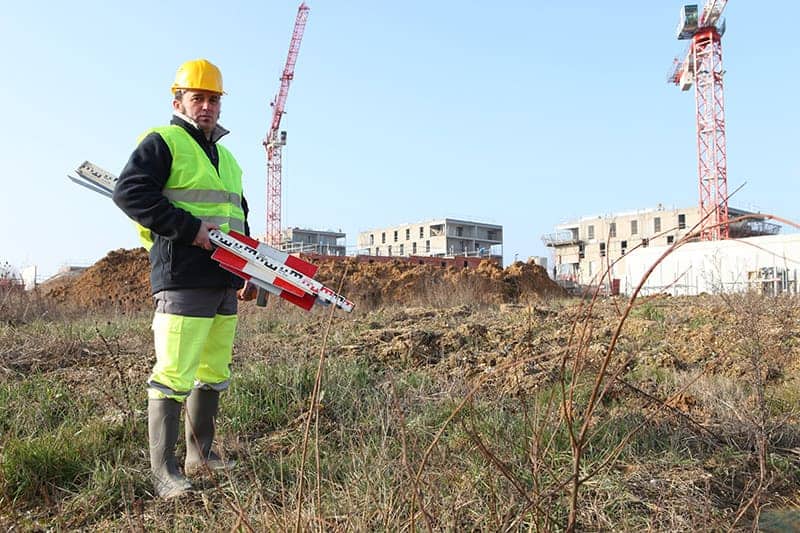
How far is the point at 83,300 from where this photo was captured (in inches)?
762

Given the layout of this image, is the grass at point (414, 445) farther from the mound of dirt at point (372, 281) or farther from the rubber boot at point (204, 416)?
the mound of dirt at point (372, 281)

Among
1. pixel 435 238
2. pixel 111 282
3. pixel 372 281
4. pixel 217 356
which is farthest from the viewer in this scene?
pixel 435 238

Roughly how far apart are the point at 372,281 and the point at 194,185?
725 inches

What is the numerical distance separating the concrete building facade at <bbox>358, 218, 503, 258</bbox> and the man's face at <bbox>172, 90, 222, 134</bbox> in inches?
2993

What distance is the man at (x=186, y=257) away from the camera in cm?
281

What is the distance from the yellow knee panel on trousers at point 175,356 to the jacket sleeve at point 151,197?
15.7 inches

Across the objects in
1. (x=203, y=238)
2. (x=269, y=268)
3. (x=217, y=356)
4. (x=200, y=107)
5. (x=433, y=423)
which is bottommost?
(x=433, y=423)

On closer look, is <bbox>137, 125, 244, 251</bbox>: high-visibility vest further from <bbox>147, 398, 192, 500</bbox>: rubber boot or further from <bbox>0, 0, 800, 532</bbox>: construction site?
<bbox>147, 398, 192, 500</bbox>: rubber boot

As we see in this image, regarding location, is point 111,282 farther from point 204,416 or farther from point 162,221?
point 162,221

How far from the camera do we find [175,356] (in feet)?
9.20

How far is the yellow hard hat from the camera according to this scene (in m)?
3.04

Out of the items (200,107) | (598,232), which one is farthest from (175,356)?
(598,232)

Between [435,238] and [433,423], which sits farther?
[435,238]

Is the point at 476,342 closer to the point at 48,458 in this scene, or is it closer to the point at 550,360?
the point at 550,360
